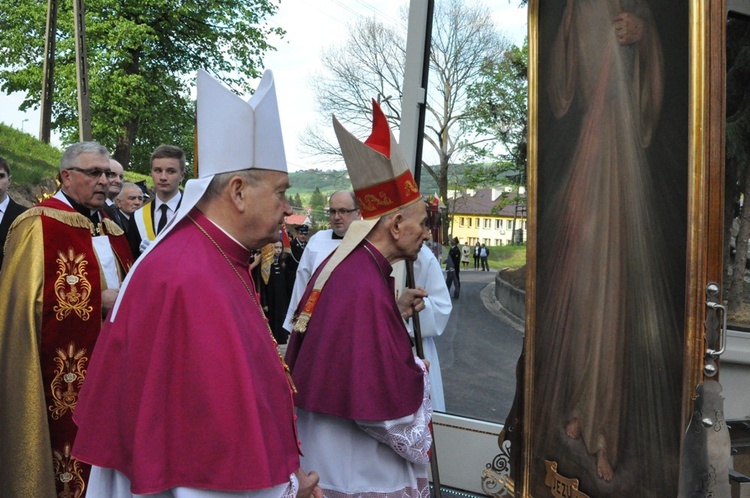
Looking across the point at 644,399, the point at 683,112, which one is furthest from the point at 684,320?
the point at 683,112

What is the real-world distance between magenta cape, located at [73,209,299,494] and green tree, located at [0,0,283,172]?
21.9 meters

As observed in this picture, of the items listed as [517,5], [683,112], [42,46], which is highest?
[42,46]

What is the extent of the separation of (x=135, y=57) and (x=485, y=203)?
71.9ft

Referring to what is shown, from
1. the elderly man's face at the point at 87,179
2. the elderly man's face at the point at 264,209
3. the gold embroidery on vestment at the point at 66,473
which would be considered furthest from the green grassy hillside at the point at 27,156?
the elderly man's face at the point at 264,209

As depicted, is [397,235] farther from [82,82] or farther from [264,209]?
[82,82]

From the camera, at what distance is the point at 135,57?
80.0 ft

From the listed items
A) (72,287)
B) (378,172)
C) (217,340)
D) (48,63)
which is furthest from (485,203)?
(48,63)

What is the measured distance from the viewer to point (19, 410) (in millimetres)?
3875

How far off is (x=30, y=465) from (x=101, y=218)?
4.81 feet

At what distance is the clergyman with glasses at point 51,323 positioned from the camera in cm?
386

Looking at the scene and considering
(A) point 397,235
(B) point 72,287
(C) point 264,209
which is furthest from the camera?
(B) point 72,287

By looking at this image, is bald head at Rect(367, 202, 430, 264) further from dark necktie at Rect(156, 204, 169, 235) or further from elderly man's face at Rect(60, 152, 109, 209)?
dark necktie at Rect(156, 204, 169, 235)

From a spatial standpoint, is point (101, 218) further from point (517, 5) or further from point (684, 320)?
point (684, 320)

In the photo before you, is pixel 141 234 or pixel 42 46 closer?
pixel 141 234
